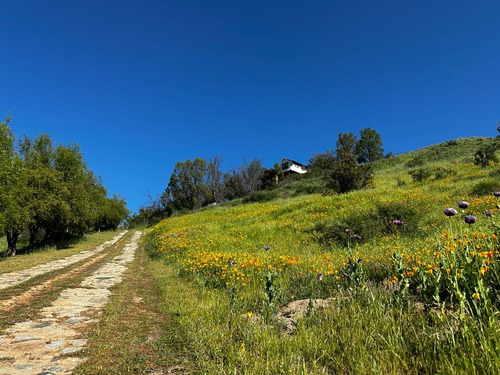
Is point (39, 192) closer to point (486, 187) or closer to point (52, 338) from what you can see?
point (52, 338)

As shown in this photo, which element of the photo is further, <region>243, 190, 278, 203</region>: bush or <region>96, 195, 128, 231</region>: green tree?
<region>96, 195, 128, 231</region>: green tree

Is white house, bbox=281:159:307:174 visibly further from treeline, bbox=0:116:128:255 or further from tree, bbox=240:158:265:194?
treeline, bbox=0:116:128:255

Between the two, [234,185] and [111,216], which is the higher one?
[234,185]

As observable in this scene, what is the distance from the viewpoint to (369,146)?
8481cm

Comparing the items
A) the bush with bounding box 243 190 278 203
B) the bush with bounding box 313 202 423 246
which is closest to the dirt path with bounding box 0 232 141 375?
the bush with bounding box 313 202 423 246

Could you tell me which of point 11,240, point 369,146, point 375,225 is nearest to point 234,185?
point 369,146

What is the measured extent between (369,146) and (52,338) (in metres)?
91.4

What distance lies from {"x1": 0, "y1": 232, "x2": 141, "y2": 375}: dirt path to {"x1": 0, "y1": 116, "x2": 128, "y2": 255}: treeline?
13736mm

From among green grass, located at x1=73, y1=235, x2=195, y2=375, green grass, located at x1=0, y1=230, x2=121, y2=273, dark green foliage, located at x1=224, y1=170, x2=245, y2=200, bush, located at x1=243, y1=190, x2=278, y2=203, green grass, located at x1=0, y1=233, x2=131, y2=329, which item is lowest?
green grass, located at x1=73, y1=235, x2=195, y2=375

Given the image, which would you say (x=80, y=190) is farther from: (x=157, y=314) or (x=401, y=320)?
(x=401, y=320)

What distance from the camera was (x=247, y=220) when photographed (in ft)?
68.0

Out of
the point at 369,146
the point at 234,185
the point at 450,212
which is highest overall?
the point at 369,146

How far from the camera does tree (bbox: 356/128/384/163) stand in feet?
275

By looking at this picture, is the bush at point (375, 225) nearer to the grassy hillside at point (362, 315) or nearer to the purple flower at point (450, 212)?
the grassy hillside at point (362, 315)
